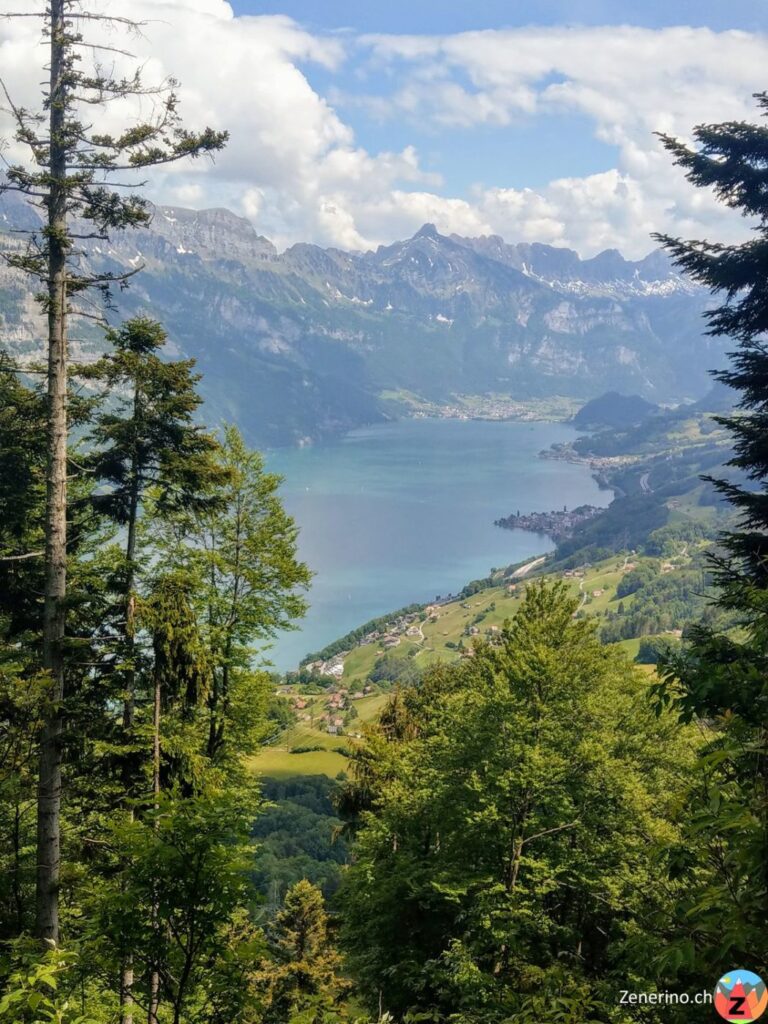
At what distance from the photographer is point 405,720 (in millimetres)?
26734

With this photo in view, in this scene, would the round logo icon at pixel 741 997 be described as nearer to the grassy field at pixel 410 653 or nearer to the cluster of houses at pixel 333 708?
the grassy field at pixel 410 653

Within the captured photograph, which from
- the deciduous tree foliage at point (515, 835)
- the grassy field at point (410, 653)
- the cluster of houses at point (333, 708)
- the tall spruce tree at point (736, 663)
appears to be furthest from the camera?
the cluster of houses at point (333, 708)

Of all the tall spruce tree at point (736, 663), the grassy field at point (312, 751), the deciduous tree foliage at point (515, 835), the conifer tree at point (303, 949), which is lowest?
the grassy field at point (312, 751)

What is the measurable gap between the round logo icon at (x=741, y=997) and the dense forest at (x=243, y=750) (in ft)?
0.41

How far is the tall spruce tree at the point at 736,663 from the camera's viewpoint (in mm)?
3766

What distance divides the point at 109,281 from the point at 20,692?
5.23 m

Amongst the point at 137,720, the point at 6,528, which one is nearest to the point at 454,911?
the point at 137,720

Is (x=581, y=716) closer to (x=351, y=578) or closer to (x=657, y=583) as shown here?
(x=351, y=578)

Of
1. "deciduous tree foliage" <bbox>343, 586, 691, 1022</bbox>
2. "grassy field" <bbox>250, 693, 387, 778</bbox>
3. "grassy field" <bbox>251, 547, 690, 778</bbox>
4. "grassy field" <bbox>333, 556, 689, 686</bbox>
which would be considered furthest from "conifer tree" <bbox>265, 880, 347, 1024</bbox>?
"grassy field" <bbox>333, 556, 689, 686</bbox>

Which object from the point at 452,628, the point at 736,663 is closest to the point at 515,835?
the point at 736,663

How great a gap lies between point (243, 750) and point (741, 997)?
14.0 meters

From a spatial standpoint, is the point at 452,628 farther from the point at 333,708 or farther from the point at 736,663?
the point at 736,663

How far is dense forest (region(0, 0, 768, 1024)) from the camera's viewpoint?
5.32 meters

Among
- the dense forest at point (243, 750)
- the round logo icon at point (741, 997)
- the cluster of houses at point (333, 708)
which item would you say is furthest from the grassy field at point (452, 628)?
the round logo icon at point (741, 997)
